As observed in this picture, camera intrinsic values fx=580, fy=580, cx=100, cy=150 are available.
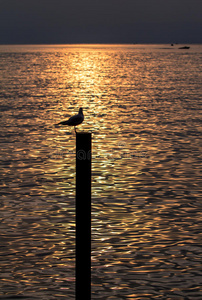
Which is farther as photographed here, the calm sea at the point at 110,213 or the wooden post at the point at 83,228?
the calm sea at the point at 110,213

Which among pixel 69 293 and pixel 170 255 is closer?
pixel 69 293

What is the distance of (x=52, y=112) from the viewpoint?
104 ft

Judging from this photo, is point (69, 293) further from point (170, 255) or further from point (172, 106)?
point (172, 106)

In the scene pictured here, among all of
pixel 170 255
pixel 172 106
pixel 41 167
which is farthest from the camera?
pixel 172 106

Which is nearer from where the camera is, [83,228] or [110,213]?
[83,228]

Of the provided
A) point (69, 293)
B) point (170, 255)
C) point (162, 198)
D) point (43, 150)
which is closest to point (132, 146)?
point (43, 150)

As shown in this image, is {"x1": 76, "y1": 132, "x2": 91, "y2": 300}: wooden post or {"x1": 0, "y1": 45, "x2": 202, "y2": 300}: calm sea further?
{"x1": 0, "y1": 45, "x2": 202, "y2": 300}: calm sea

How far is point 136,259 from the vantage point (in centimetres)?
927

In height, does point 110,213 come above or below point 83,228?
below

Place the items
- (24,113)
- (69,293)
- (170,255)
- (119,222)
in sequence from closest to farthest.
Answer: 1. (69,293)
2. (170,255)
3. (119,222)
4. (24,113)

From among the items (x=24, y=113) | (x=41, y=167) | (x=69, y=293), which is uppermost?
(x=24, y=113)

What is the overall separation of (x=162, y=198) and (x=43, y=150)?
689 cm

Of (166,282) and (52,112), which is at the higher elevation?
(52,112)

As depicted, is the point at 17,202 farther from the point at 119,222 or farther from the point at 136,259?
the point at 136,259
